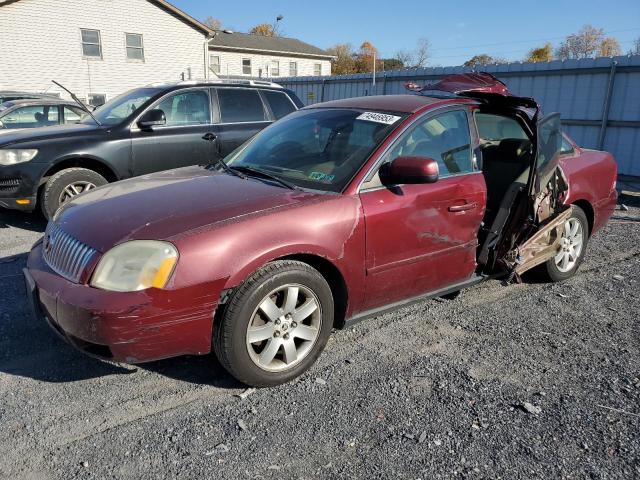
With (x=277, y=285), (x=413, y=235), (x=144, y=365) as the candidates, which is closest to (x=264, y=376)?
(x=277, y=285)

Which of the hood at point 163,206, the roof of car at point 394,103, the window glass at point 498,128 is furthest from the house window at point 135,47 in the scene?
the window glass at point 498,128

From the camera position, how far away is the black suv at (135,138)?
6.21m

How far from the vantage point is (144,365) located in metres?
3.40

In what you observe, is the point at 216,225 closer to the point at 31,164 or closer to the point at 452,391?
the point at 452,391

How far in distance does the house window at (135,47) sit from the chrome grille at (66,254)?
80.0 ft

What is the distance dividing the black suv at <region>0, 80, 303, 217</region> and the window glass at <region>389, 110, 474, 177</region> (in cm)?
404

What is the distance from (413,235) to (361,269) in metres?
0.48

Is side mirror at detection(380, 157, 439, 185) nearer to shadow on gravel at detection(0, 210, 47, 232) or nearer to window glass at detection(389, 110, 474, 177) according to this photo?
window glass at detection(389, 110, 474, 177)

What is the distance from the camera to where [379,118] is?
3.78 metres

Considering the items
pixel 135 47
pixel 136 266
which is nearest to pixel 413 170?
pixel 136 266

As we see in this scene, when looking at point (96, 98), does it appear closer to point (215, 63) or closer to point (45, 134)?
point (215, 63)

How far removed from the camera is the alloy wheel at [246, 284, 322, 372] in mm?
3033

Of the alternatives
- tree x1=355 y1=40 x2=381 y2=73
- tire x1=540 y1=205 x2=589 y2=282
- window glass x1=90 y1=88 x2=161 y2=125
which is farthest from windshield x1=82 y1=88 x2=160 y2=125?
tree x1=355 y1=40 x2=381 y2=73

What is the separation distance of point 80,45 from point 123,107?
64.7ft
